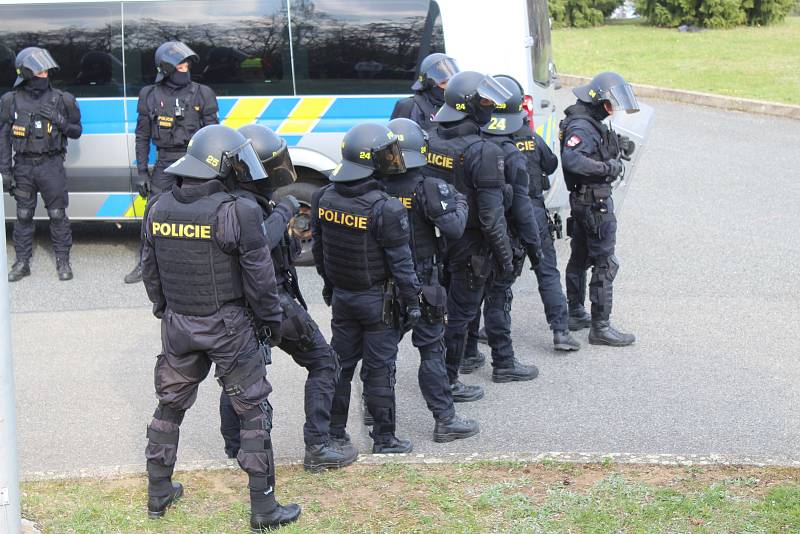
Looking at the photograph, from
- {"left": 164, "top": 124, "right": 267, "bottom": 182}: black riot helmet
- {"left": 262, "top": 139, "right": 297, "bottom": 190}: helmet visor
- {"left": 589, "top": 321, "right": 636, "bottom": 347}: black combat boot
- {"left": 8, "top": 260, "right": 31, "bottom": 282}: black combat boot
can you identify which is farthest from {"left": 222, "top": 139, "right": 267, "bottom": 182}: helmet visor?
{"left": 8, "top": 260, "right": 31, "bottom": 282}: black combat boot

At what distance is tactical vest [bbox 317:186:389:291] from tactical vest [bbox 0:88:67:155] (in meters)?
4.36

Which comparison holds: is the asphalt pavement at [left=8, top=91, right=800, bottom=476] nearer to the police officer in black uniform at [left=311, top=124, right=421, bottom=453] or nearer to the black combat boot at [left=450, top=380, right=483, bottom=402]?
the black combat boot at [left=450, top=380, right=483, bottom=402]

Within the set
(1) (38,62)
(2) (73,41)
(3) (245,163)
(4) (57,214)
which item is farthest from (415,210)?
(2) (73,41)

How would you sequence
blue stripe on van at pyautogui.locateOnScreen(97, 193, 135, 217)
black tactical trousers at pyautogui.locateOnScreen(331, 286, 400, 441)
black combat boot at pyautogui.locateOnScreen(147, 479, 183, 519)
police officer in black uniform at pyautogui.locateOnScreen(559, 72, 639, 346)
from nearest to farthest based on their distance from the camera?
black combat boot at pyautogui.locateOnScreen(147, 479, 183, 519), black tactical trousers at pyautogui.locateOnScreen(331, 286, 400, 441), police officer in black uniform at pyautogui.locateOnScreen(559, 72, 639, 346), blue stripe on van at pyautogui.locateOnScreen(97, 193, 135, 217)

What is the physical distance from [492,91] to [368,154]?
1.33 m

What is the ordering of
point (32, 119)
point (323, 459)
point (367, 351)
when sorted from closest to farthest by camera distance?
point (323, 459) → point (367, 351) → point (32, 119)

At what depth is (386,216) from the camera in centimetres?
548

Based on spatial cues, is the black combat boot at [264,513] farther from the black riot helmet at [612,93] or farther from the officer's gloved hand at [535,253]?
the black riot helmet at [612,93]

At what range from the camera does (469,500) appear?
5121mm

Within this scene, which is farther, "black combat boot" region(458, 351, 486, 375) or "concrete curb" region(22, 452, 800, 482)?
"black combat boot" region(458, 351, 486, 375)

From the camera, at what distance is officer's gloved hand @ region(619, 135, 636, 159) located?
8000 mm

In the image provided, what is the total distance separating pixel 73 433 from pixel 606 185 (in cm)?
406

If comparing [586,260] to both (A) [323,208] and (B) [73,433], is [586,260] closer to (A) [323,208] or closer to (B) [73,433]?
(A) [323,208]

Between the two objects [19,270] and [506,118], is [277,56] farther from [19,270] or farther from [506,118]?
[506,118]
